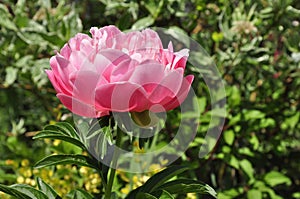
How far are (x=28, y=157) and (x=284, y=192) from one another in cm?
112

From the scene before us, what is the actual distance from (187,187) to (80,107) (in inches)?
9.3

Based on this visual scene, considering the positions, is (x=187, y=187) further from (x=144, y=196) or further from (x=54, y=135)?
(x=54, y=135)

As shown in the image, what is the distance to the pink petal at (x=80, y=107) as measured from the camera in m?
0.76

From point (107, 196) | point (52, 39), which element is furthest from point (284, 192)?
point (107, 196)

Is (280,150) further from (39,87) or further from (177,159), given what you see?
(39,87)

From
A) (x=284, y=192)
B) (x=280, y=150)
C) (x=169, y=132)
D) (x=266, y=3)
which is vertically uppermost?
(x=266, y=3)

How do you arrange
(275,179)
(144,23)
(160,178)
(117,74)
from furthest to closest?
(275,179) → (144,23) → (160,178) → (117,74)

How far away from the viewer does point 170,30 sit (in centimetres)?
156

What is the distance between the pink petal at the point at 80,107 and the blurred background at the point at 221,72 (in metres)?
0.66

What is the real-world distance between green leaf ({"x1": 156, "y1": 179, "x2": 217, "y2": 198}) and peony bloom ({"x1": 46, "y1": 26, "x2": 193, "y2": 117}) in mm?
155

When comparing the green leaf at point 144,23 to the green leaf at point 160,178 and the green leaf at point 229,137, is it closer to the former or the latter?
the green leaf at point 229,137

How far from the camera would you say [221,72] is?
167cm

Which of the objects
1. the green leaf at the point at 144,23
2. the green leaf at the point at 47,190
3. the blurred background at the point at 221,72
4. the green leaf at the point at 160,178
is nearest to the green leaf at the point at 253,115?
the blurred background at the point at 221,72

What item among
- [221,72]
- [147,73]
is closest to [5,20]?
[221,72]
